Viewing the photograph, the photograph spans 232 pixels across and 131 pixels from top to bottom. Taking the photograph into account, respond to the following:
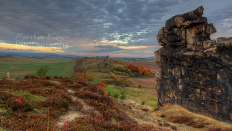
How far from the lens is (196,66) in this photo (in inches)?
736

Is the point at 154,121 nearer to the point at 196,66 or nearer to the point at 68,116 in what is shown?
the point at 68,116

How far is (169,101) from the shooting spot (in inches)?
947

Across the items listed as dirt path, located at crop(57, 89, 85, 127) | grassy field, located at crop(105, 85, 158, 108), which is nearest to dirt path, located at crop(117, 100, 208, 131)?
dirt path, located at crop(57, 89, 85, 127)

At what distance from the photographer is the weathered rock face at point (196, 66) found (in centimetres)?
1573

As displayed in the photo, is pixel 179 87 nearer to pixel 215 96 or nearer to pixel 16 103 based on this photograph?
pixel 215 96

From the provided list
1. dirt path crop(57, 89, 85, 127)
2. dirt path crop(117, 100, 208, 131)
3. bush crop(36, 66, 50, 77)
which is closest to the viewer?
dirt path crop(57, 89, 85, 127)

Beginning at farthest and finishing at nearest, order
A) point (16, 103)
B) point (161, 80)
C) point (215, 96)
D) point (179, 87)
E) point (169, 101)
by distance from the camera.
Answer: point (161, 80)
point (169, 101)
point (179, 87)
point (215, 96)
point (16, 103)

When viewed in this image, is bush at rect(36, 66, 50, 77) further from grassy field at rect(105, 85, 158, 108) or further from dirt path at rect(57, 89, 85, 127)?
dirt path at rect(57, 89, 85, 127)

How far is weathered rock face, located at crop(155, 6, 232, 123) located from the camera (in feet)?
51.6

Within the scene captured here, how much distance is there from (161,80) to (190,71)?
7.11 metres

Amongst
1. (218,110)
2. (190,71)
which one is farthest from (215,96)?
(190,71)

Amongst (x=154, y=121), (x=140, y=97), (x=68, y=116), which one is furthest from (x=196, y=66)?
(x=140, y=97)

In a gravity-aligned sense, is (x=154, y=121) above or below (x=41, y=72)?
below

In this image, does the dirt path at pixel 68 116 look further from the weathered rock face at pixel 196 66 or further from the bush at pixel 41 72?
the bush at pixel 41 72
